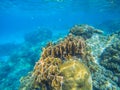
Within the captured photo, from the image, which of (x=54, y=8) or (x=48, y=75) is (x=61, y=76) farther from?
(x=54, y=8)

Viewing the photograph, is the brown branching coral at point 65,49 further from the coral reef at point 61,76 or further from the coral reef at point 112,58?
the coral reef at point 112,58

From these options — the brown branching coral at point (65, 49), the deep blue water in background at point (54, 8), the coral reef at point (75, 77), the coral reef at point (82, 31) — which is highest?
the deep blue water in background at point (54, 8)

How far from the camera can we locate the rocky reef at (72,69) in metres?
5.60

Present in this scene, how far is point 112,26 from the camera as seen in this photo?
123 ft

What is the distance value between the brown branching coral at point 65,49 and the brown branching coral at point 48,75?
0.69 meters

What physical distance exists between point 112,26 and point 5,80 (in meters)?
27.5

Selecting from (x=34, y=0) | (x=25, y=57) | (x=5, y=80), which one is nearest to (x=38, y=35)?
(x=34, y=0)

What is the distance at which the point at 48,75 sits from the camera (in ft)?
18.9

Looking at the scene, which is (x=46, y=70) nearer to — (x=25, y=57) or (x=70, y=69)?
(x=70, y=69)

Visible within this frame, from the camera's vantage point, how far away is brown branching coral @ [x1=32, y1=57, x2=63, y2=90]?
5605 mm

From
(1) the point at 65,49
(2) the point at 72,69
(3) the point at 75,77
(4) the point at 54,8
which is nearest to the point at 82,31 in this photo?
(1) the point at 65,49

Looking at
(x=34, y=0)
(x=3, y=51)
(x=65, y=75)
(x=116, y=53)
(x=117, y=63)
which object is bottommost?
(x=65, y=75)

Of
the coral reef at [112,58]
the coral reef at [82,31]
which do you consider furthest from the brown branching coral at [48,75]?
the coral reef at [82,31]

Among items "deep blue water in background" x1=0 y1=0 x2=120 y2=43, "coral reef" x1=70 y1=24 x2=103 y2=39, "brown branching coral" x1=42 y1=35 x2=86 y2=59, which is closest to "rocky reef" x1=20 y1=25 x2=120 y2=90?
"brown branching coral" x1=42 y1=35 x2=86 y2=59
